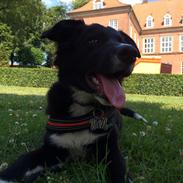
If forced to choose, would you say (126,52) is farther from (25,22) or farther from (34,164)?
(25,22)

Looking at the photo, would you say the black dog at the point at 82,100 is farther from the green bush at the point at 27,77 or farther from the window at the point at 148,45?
the window at the point at 148,45

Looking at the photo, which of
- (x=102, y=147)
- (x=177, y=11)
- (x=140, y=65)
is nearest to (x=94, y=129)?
(x=102, y=147)

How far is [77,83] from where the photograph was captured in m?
3.98

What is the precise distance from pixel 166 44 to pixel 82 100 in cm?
7301

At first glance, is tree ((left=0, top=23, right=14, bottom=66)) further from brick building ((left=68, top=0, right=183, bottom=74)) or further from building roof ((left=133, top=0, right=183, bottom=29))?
building roof ((left=133, top=0, right=183, bottom=29))

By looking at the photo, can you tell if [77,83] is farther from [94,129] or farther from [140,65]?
[140,65]

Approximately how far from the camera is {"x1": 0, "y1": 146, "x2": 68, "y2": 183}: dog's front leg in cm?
352

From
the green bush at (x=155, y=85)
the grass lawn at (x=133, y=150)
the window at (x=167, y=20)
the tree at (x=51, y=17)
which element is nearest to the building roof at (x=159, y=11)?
the window at (x=167, y=20)

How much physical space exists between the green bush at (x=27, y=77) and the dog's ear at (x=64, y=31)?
29.6m

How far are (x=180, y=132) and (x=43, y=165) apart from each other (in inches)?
102

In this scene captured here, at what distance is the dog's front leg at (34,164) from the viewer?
352cm

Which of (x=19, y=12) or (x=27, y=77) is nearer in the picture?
(x=27, y=77)

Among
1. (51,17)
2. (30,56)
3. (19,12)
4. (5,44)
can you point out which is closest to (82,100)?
(19,12)

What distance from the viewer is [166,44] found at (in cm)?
7525
